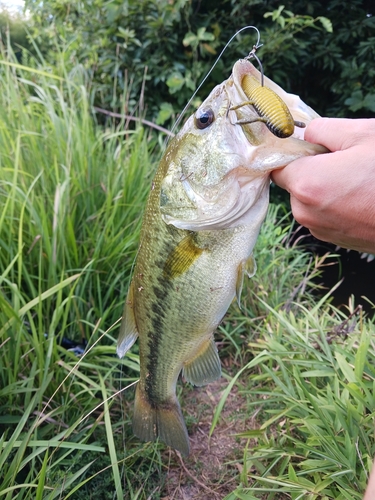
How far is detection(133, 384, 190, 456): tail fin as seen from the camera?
1437mm

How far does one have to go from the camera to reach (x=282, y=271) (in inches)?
118

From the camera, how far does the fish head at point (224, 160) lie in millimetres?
959

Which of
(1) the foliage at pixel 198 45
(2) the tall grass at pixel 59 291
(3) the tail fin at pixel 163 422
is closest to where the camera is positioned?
(3) the tail fin at pixel 163 422

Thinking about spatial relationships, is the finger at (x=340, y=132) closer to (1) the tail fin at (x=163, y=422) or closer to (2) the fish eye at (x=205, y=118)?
(2) the fish eye at (x=205, y=118)

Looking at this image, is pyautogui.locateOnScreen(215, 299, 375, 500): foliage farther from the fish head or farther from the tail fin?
the fish head

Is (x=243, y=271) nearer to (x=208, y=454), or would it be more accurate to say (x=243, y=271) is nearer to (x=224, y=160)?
(x=224, y=160)

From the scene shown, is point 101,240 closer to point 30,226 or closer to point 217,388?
point 30,226

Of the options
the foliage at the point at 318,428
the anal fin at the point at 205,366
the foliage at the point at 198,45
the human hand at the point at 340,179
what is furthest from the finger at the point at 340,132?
the foliage at the point at 198,45

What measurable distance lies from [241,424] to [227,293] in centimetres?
129

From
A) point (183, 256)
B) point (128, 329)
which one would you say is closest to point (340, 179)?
point (183, 256)

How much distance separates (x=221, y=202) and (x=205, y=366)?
1.81 ft

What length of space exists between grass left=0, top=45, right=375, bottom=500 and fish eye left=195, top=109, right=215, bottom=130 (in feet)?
2.66

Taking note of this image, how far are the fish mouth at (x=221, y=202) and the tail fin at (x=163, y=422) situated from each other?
71 centimetres

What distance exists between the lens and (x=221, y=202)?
1025 millimetres
